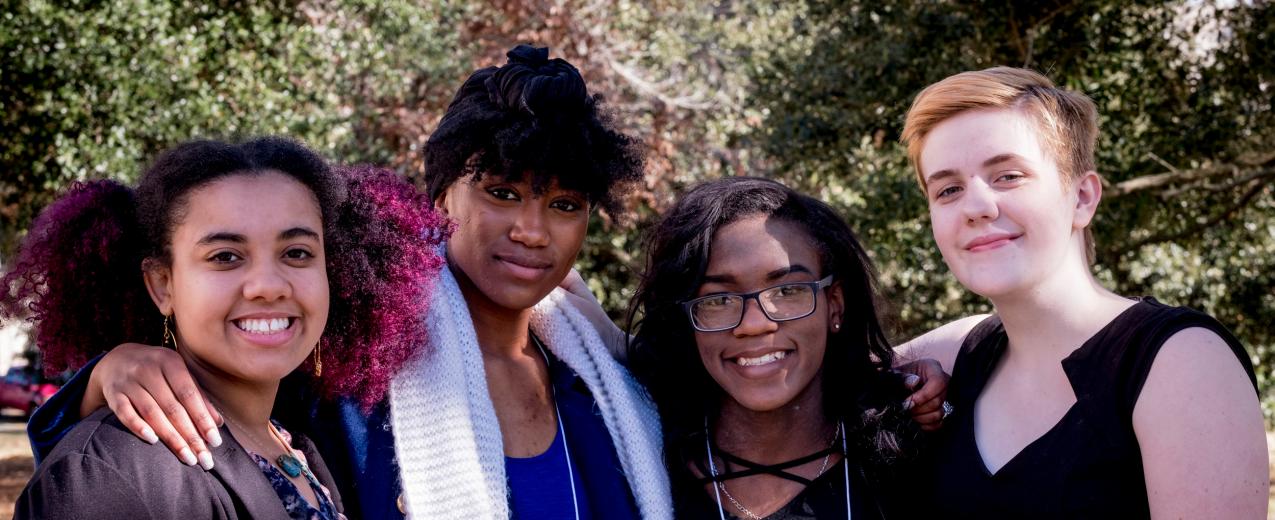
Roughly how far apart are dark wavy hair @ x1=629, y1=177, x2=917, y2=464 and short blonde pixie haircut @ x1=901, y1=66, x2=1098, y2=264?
0.49 m

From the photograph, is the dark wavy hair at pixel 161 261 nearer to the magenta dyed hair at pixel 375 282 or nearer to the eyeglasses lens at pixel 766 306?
the magenta dyed hair at pixel 375 282

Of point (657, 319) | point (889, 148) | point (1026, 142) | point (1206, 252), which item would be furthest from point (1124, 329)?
point (1206, 252)

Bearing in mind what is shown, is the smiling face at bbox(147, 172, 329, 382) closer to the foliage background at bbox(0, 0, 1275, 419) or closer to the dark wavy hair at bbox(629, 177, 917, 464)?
the dark wavy hair at bbox(629, 177, 917, 464)

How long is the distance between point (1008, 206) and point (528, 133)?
123cm

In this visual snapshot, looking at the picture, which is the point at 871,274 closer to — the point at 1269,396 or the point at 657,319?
the point at 657,319

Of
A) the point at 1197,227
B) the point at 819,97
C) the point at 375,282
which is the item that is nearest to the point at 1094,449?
the point at 375,282

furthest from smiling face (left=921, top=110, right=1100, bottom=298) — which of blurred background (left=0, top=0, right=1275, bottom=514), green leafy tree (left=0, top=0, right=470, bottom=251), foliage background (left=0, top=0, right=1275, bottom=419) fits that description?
green leafy tree (left=0, top=0, right=470, bottom=251)

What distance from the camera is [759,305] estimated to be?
3068 millimetres

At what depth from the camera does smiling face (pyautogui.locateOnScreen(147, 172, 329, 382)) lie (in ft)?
7.70

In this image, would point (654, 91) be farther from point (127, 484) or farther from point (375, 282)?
point (127, 484)

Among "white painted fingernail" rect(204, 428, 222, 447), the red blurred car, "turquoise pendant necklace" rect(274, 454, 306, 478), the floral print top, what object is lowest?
the floral print top

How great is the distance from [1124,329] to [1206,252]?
6.76 metres

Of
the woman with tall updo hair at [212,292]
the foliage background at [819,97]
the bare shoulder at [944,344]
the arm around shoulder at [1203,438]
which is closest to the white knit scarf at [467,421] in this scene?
the woman with tall updo hair at [212,292]

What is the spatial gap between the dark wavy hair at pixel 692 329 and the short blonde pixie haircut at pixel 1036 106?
491 mm
